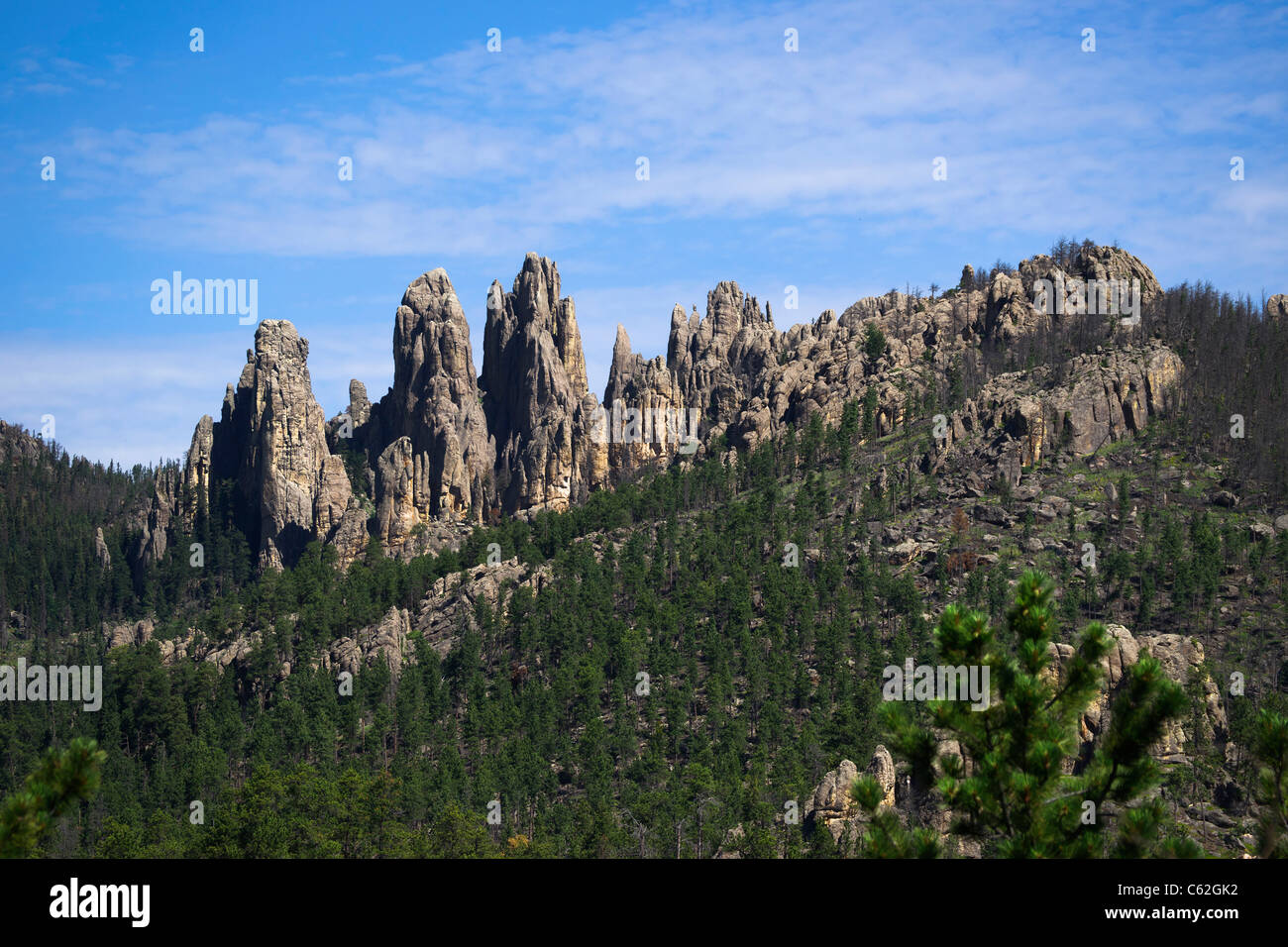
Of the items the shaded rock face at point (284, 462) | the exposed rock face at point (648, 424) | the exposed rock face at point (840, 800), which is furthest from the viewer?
the exposed rock face at point (648, 424)

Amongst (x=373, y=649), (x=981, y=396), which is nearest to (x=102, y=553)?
(x=373, y=649)

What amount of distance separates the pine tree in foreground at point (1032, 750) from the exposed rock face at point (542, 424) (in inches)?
6270

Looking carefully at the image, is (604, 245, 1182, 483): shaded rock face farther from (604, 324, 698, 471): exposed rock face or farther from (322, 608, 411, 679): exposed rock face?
(322, 608, 411, 679): exposed rock face

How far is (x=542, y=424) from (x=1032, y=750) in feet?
560

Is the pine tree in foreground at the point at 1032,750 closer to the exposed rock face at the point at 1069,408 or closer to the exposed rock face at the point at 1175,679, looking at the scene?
the exposed rock face at the point at 1175,679

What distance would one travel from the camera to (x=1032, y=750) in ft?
73.8

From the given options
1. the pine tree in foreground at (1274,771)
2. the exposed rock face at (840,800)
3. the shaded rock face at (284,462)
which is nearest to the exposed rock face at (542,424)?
the shaded rock face at (284,462)

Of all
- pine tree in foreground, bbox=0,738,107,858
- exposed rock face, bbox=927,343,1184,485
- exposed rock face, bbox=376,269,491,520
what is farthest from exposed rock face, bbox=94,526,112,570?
pine tree in foreground, bbox=0,738,107,858

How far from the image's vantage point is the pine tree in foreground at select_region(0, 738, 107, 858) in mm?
19656

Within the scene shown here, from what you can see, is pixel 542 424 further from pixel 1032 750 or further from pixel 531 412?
pixel 1032 750

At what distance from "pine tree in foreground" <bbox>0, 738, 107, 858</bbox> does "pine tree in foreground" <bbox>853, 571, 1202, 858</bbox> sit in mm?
14034

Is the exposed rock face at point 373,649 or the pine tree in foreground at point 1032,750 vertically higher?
the pine tree in foreground at point 1032,750

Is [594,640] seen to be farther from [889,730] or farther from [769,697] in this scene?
[889,730]

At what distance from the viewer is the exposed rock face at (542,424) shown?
187 meters
